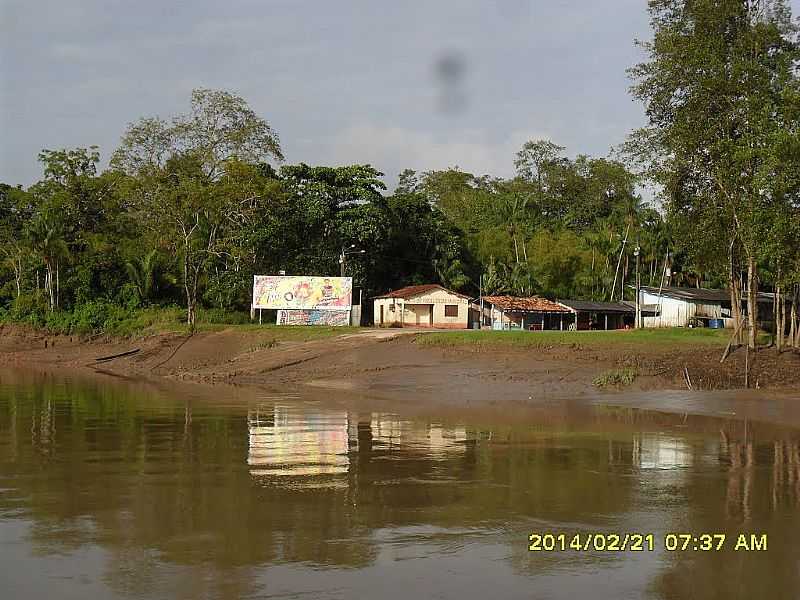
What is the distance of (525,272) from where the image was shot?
7300 centimetres

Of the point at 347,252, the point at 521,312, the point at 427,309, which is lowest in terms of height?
the point at 521,312

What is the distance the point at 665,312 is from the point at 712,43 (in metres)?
34.1

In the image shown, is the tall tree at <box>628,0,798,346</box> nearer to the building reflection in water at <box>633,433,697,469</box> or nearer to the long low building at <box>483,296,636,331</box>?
the building reflection in water at <box>633,433,697,469</box>

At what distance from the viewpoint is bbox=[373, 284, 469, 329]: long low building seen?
6312 centimetres

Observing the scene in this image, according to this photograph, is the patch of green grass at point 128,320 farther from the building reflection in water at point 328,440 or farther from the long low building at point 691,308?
the long low building at point 691,308

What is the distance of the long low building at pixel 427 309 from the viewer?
63125mm

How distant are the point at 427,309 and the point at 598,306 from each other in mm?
14558

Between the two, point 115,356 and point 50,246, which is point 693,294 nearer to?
point 115,356

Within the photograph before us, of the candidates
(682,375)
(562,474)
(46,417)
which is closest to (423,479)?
(562,474)

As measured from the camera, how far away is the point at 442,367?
119ft

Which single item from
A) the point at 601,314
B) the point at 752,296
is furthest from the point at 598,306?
the point at 752,296

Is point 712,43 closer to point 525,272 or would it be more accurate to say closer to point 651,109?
point 651,109

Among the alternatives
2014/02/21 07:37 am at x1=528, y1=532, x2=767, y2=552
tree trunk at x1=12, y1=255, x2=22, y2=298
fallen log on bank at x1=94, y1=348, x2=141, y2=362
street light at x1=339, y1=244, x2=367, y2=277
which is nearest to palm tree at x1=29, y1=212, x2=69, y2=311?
tree trunk at x1=12, y1=255, x2=22, y2=298

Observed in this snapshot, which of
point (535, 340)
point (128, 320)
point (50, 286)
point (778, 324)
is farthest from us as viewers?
point (50, 286)
